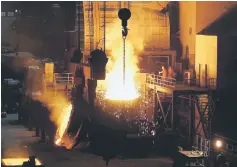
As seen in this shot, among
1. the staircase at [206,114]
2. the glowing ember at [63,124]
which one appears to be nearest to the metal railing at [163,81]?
the staircase at [206,114]

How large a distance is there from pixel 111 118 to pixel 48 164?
16986mm

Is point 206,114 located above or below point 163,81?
below

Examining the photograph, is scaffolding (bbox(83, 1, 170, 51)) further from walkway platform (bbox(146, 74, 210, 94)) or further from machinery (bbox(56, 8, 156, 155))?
machinery (bbox(56, 8, 156, 155))

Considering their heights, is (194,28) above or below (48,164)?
above

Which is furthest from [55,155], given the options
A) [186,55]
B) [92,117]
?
[92,117]

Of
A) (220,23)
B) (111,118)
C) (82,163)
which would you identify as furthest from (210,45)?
(111,118)

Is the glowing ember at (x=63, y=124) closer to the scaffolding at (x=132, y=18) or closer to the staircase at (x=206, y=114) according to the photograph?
the staircase at (x=206, y=114)

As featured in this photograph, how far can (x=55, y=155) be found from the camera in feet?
83.3

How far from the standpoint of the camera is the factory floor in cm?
2353

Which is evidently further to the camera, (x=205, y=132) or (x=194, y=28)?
(x=194, y=28)

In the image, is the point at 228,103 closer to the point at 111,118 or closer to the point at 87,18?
the point at 87,18

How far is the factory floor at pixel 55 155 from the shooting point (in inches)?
926

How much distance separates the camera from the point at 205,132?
1059 inches

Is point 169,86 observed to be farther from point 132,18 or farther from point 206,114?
point 132,18
